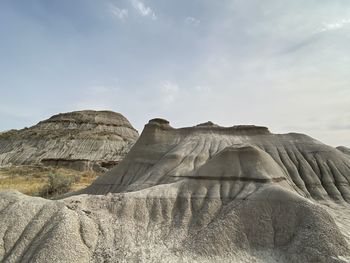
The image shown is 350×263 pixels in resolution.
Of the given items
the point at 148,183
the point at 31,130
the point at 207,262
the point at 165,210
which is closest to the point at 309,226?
the point at 207,262

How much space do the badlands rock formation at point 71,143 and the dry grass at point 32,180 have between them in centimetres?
1016

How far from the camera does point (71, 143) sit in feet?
254

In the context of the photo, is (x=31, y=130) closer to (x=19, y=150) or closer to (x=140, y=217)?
(x=19, y=150)

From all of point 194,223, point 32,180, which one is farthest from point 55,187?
point 194,223

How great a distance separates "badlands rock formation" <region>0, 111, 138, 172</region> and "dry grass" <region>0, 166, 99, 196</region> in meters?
10.2

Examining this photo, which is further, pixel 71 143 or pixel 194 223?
pixel 71 143

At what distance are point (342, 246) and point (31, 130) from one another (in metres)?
89.8

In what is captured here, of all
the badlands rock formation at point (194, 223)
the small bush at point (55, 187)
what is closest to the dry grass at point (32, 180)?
the small bush at point (55, 187)

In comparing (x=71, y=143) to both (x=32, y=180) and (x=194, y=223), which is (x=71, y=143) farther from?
(x=194, y=223)

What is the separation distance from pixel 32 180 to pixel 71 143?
32.1 meters

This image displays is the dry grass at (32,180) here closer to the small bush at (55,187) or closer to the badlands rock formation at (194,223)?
the small bush at (55,187)

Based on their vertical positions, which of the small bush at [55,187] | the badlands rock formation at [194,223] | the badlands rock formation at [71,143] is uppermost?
the badlands rock formation at [71,143]

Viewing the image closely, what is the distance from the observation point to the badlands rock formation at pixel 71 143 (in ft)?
234

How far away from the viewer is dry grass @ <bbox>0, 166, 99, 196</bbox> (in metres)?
36.9
